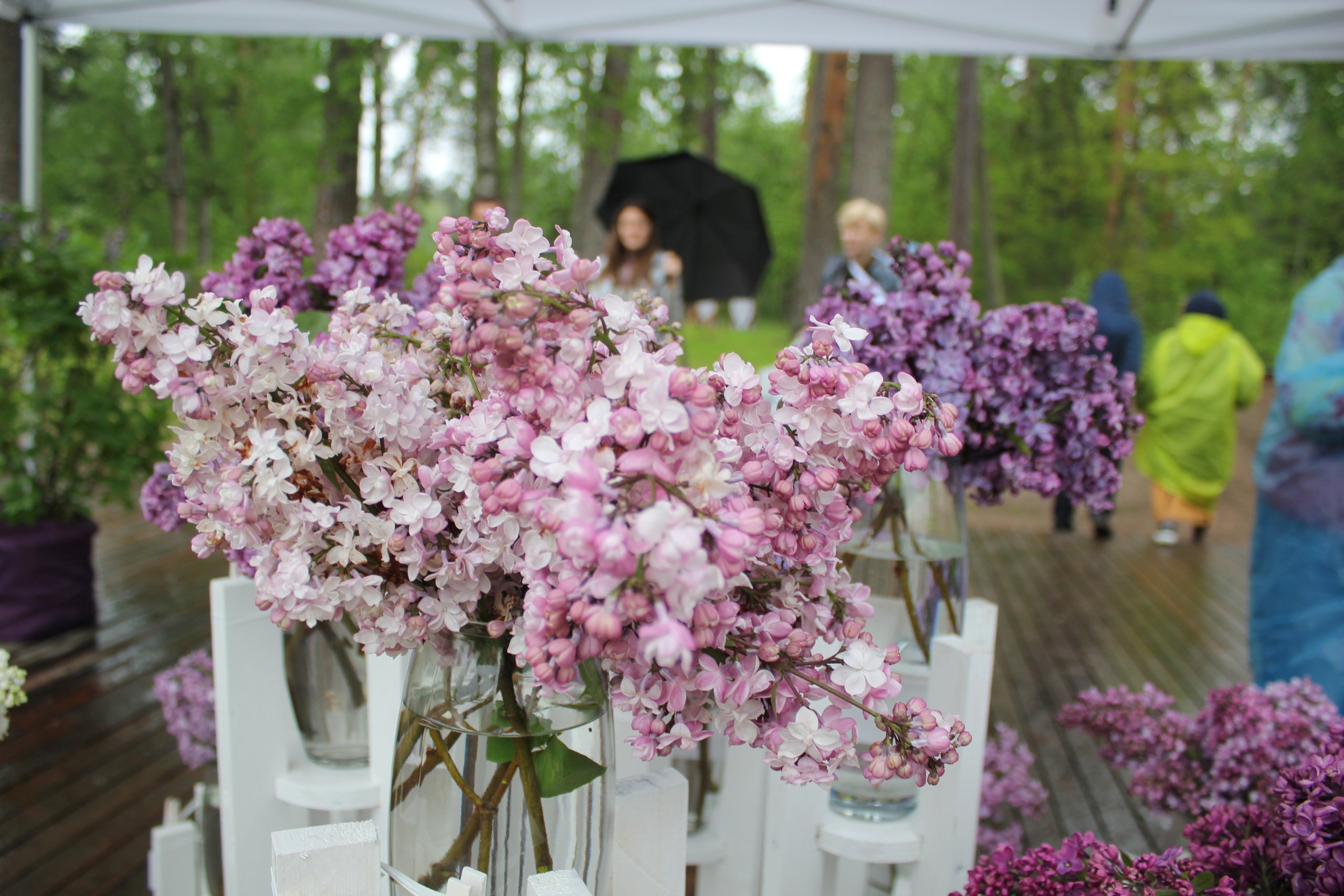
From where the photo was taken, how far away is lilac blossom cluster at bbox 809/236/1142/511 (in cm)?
132

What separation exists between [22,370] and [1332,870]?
451cm

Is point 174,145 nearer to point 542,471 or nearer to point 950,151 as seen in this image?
point 950,151

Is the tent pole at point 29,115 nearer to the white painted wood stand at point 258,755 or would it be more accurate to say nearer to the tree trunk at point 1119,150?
the white painted wood stand at point 258,755

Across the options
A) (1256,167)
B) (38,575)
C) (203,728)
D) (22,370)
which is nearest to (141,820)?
(203,728)

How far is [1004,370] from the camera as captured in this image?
1.35m

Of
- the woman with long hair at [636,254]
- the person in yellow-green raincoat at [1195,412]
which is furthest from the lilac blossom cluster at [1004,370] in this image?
the person in yellow-green raincoat at [1195,412]

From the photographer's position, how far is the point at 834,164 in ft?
31.0

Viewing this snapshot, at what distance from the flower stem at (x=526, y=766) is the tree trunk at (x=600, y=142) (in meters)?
7.29

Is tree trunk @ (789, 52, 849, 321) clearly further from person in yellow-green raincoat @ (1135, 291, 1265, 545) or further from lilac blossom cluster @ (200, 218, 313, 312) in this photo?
lilac blossom cluster @ (200, 218, 313, 312)

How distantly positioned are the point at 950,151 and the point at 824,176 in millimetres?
12960

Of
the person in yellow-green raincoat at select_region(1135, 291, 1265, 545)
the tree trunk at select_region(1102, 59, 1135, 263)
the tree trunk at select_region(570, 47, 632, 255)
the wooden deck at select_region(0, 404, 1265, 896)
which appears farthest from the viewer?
the tree trunk at select_region(1102, 59, 1135, 263)

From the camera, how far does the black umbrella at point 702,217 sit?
620cm

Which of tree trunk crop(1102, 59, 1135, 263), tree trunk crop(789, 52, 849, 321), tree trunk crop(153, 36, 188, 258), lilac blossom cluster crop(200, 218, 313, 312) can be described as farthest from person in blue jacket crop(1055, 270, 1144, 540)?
tree trunk crop(1102, 59, 1135, 263)

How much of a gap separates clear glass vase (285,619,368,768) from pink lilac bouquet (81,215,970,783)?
24.0 inches
